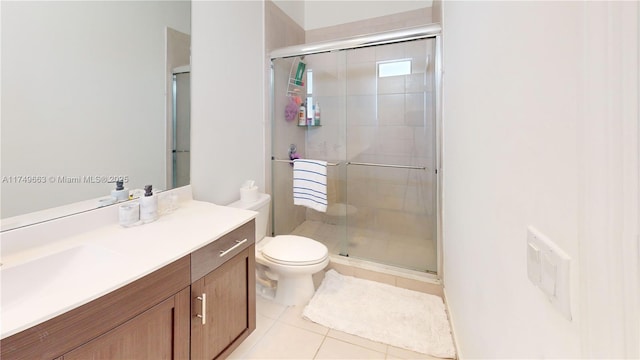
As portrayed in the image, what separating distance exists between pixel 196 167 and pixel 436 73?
5.59 feet

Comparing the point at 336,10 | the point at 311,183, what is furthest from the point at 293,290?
the point at 336,10

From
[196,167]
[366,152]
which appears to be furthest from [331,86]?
[196,167]

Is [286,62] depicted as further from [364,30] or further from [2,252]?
[2,252]

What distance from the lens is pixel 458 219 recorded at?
128cm

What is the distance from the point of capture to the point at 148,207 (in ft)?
3.93

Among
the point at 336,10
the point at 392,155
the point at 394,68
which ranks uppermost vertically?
the point at 336,10

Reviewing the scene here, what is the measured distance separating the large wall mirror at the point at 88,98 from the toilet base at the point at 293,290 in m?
0.93

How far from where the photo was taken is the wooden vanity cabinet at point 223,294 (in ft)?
3.30

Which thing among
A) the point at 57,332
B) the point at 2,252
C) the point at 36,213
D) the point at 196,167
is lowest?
the point at 57,332

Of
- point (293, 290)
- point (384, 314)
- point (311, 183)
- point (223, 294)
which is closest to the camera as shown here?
point (223, 294)

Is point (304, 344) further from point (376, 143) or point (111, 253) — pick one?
point (376, 143)

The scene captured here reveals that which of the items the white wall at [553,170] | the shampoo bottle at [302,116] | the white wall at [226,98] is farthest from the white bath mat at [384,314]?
the shampoo bottle at [302,116]

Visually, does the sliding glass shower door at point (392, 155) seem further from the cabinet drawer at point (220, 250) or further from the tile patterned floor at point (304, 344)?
the cabinet drawer at point (220, 250)

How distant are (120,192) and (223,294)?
670 mm
